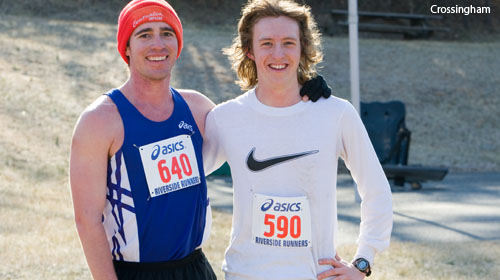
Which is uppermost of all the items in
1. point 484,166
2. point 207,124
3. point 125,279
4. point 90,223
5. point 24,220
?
point 207,124

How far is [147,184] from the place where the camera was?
3.03 m

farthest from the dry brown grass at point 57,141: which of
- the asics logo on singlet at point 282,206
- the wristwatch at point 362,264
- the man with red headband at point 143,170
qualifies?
the asics logo on singlet at point 282,206

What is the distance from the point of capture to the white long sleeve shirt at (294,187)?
3.08 meters

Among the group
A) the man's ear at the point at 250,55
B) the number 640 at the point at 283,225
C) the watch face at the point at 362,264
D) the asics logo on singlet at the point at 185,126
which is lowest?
the watch face at the point at 362,264

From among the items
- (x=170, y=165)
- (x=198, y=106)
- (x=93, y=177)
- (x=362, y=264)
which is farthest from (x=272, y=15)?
(x=362, y=264)

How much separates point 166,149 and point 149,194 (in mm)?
196

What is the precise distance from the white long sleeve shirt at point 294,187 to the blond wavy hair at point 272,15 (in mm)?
282

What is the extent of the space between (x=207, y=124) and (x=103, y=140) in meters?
0.60

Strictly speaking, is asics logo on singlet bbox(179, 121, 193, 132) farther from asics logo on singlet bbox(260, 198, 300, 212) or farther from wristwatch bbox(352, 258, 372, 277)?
wristwatch bbox(352, 258, 372, 277)

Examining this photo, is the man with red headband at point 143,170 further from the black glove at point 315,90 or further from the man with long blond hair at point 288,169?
the man with long blond hair at point 288,169

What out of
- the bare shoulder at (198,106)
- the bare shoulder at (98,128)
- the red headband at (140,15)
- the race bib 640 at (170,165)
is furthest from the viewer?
the bare shoulder at (198,106)

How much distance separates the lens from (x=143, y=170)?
302 centimetres

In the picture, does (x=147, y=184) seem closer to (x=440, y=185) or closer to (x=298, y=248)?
(x=298, y=248)

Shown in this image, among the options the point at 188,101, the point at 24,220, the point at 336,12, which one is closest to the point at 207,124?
the point at 188,101
